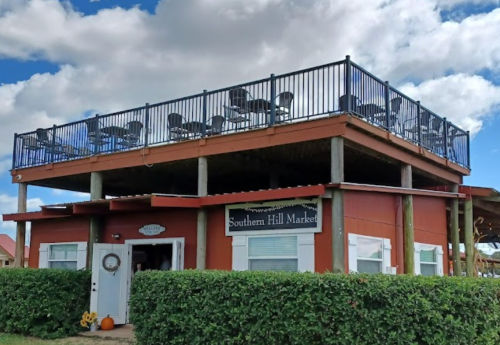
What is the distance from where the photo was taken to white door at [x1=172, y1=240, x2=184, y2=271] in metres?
12.3

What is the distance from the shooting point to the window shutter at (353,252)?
1014 centimetres

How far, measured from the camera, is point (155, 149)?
13.3 metres

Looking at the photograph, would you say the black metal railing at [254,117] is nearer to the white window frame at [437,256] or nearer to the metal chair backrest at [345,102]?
the metal chair backrest at [345,102]

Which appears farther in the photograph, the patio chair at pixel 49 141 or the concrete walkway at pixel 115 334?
the patio chair at pixel 49 141

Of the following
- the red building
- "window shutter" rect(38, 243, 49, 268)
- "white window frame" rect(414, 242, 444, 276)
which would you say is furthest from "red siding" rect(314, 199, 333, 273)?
"window shutter" rect(38, 243, 49, 268)

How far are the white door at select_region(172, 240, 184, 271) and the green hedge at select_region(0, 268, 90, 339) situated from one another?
6.64 feet

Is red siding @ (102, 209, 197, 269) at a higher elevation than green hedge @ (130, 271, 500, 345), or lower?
higher

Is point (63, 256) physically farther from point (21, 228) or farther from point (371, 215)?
point (371, 215)

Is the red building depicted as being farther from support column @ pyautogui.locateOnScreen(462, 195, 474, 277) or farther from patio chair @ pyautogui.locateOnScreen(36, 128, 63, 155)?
support column @ pyautogui.locateOnScreen(462, 195, 474, 277)

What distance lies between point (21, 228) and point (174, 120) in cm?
633

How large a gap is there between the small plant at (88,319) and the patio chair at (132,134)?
408 centimetres

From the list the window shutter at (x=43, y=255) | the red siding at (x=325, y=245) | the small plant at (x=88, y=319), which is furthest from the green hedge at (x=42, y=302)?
the red siding at (x=325, y=245)

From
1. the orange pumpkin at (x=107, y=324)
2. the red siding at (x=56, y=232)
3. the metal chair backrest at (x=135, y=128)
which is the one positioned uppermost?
the metal chair backrest at (x=135, y=128)

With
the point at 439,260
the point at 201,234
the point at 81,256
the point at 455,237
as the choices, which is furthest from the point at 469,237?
the point at 81,256
